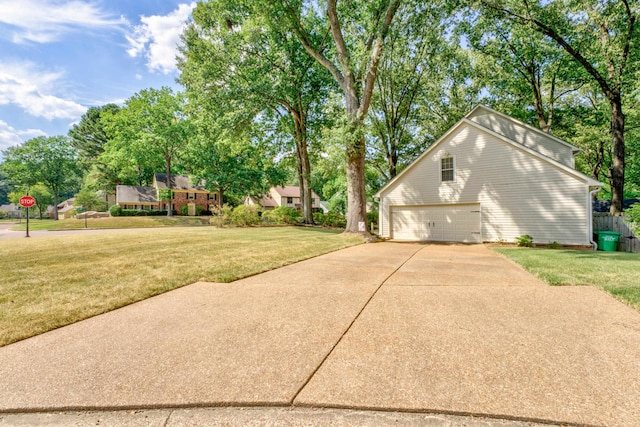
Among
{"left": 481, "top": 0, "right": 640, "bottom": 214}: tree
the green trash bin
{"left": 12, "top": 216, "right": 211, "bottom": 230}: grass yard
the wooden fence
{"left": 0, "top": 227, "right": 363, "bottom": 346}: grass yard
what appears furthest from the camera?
{"left": 12, "top": 216, "right": 211, "bottom": 230}: grass yard

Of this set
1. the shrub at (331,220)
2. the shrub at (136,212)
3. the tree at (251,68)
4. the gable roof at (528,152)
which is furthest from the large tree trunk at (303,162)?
the shrub at (136,212)

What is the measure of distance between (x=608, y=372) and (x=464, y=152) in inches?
510

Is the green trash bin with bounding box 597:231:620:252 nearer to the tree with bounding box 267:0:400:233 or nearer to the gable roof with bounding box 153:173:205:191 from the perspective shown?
the tree with bounding box 267:0:400:233

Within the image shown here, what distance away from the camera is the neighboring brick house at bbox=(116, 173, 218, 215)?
→ 38.8 m

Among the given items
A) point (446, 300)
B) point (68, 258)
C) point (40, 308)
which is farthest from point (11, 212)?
point (446, 300)

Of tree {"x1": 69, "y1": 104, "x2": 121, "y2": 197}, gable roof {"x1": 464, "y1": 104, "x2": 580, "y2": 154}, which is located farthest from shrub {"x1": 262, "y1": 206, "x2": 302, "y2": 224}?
tree {"x1": 69, "y1": 104, "x2": 121, "y2": 197}

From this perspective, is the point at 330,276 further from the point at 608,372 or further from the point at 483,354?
the point at 608,372

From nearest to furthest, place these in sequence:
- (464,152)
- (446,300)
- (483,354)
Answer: (483,354)
(446,300)
(464,152)

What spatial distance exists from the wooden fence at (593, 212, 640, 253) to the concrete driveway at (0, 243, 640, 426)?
12.0 m

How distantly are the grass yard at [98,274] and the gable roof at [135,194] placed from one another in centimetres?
3390

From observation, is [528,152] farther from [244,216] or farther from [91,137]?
[91,137]

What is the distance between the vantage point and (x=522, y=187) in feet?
40.4

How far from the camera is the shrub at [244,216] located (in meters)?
20.8

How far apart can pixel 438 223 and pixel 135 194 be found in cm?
4043
